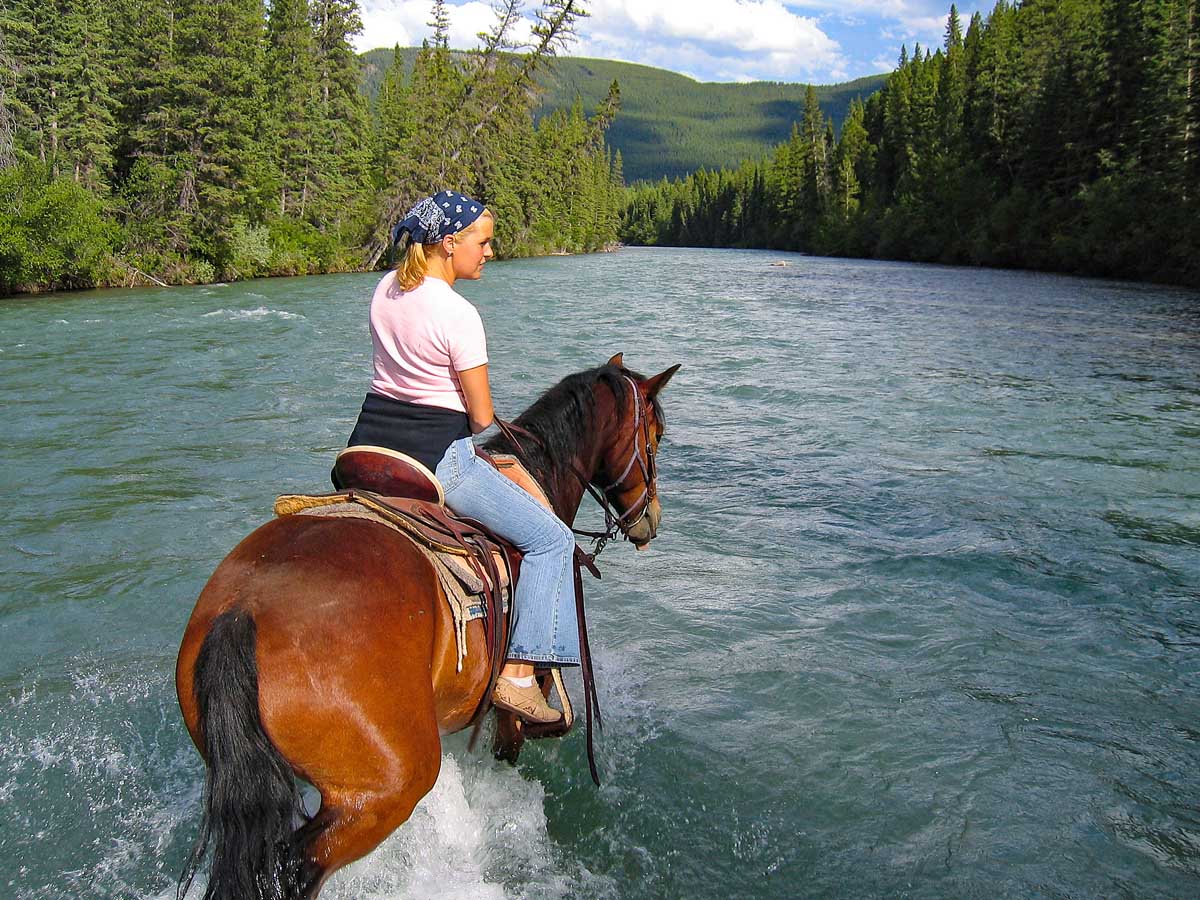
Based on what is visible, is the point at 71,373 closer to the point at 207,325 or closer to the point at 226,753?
the point at 207,325

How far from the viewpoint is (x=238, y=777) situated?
8.20 feet

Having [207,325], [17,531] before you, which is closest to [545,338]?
[207,325]

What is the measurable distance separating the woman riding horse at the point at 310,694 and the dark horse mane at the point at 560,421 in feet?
3.65

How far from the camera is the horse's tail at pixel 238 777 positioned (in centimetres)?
250

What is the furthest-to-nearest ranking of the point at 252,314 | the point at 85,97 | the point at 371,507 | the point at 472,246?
1. the point at 85,97
2. the point at 252,314
3. the point at 472,246
4. the point at 371,507

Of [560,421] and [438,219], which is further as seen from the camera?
[560,421]

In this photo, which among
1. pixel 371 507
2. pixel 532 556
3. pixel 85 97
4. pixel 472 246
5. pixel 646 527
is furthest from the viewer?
pixel 85 97

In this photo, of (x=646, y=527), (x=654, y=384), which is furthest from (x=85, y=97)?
(x=646, y=527)

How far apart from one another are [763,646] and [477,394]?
376cm

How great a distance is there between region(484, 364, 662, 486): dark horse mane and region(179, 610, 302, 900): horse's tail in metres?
1.81

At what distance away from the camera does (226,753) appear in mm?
2496

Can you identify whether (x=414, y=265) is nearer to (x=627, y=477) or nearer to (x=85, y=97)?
(x=627, y=477)

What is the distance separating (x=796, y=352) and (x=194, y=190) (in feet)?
90.5

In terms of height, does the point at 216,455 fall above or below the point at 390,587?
below
